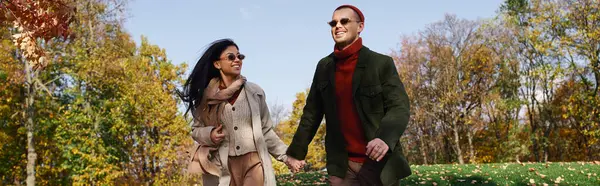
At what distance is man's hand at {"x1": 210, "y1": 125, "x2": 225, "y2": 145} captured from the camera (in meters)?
4.70

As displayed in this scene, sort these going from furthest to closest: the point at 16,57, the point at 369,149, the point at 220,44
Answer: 1. the point at 16,57
2. the point at 220,44
3. the point at 369,149

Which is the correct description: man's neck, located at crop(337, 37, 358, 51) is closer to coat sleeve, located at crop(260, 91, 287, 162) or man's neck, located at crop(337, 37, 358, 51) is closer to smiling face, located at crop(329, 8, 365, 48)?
smiling face, located at crop(329, 8, 365, 48)

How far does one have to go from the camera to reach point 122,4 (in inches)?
939

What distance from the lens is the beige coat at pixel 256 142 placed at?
4.72 metres

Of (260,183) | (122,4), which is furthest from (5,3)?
(122,4)

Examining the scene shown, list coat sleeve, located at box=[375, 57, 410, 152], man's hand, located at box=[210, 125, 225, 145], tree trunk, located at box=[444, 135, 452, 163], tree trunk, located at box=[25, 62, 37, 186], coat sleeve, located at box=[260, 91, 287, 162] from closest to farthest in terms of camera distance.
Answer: coat sleeve, located at box=[375, 57, 410, 152], man's hand, located at box=[210, 125, 225, 145], coat sleeve, located at box=[260, 91, 287, 162], tree trunk, located at box=[25, 62, 37, 186], tree trunk, located at box=[444, 135, 452, 163]

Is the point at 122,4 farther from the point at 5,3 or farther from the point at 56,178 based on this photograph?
the point at 5,3

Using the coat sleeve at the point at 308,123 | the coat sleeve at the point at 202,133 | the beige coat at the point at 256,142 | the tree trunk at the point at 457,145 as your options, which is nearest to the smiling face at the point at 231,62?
the beige coat at the point at 256,142

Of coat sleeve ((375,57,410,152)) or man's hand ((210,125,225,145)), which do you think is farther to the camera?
man's hand ((210,125,225,145))

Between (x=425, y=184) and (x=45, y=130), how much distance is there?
22.0m

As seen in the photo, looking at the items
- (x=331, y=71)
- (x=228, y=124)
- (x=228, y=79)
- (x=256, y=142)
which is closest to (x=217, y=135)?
(x=228, y=124)

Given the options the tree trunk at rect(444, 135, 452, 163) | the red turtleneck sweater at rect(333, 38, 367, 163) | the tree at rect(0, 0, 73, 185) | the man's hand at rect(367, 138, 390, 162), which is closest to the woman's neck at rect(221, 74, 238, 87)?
the red turtleneck sweater at rect(333, 38, 367, 163)

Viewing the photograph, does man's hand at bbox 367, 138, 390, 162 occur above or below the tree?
below

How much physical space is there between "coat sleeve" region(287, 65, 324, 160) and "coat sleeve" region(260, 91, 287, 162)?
78cm
